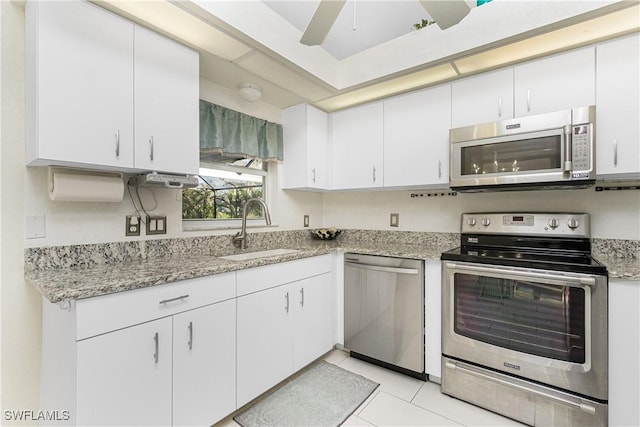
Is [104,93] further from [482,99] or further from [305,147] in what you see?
[482,99]

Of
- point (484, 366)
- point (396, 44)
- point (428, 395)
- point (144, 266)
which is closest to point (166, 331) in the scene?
point (144, 266)

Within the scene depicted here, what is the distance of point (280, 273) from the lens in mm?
1956

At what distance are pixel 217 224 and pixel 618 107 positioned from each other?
2.70 meters

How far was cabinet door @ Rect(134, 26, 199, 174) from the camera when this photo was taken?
5.08 ft

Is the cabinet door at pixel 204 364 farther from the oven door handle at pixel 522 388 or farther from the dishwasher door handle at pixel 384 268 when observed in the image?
the oven door handle at pixel 522 388

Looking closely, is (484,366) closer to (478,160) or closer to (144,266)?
(478,160)

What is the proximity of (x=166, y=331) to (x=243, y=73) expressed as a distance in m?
1.74

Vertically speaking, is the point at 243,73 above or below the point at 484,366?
above

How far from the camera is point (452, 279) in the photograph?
1938mm

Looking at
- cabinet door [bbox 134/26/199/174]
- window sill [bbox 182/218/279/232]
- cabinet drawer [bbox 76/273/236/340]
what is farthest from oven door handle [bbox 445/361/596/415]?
cabinet door [bbox 134/26/199/174]

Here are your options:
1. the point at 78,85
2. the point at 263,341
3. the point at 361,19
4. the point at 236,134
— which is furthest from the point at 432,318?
the point at 78,85

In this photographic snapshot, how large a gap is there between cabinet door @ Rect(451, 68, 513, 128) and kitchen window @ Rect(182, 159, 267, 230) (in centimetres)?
170

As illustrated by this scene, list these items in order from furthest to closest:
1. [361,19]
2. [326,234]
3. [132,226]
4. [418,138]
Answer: [326,234] < [418,138] < [361,19] < [132,226]

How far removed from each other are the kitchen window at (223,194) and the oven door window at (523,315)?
70.5 inches
